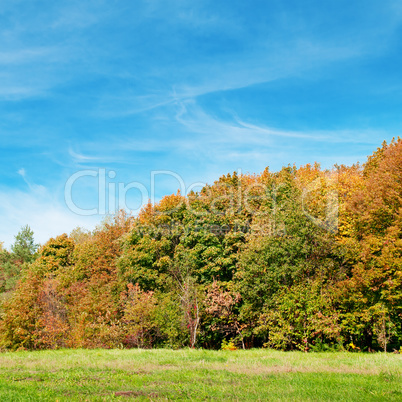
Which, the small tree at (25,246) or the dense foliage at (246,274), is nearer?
the dense foliage at (246,274)

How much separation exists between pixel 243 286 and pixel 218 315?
226 inches

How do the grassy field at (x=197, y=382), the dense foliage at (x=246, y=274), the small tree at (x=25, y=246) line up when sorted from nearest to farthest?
the grassy field at (x=197, y=382) → the dense foliage at (x=246, y=274) → the small tree at (x=25, y=246)

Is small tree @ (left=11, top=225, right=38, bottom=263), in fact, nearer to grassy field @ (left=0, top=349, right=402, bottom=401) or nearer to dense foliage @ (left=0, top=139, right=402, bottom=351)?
dense foliage @ (left=0, top=139, right=402, bottom=351)

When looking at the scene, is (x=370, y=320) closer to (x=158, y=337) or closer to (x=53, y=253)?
(x=158, y=337)

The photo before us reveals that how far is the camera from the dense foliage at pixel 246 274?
82.5 feet

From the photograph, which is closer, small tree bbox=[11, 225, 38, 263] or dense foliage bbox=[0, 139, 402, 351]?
dense foliage bbox=[0, 139, 402, 351]

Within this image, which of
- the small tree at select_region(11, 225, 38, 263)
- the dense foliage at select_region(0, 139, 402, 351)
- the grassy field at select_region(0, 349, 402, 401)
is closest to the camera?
the grassy field at select_region(0, 349, 402, 401)

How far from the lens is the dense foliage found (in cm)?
2514

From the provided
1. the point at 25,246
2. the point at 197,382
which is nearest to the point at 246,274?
the point at 197,382

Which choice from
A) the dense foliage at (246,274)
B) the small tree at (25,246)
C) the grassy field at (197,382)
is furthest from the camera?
the small tree at (25,246)

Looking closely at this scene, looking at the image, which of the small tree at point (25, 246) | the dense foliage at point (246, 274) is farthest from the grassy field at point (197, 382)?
the small tree at point (25, 246)

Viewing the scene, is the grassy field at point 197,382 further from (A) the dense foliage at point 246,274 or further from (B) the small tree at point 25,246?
(B) the small tree at point 25,246

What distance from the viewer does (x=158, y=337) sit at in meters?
33.2

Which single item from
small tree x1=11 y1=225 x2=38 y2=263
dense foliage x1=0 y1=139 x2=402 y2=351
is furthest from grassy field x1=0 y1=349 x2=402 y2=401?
small tree x1=11 y1=225 x2=38 y2=263
